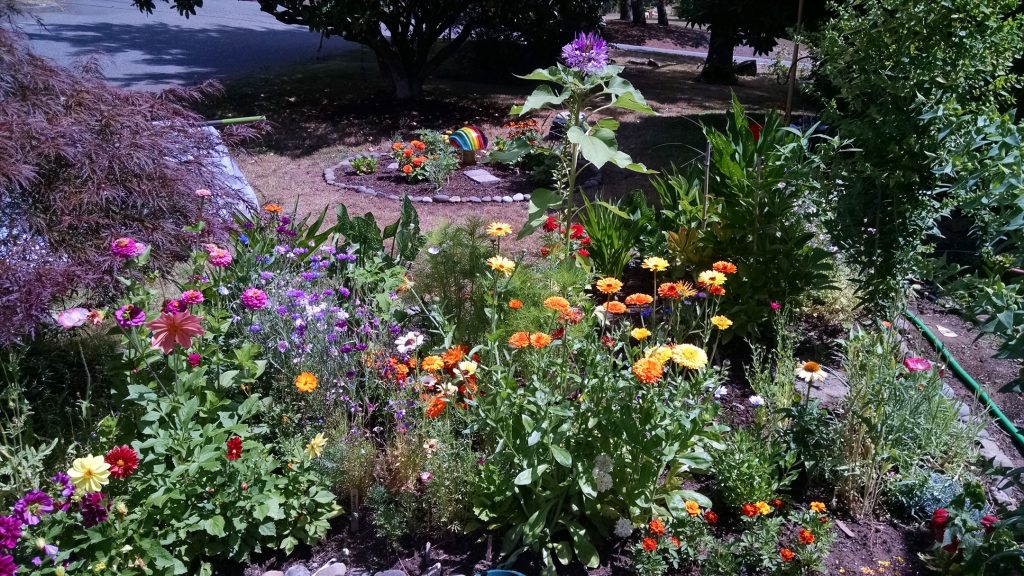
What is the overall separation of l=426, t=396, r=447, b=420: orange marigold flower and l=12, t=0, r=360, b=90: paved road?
8846 mm

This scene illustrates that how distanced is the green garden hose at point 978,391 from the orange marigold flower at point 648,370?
1.55 meters

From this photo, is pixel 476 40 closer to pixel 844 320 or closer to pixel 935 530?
pixel 844 320

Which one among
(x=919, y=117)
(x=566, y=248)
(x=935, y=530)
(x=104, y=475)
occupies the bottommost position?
(x=935, y=530)

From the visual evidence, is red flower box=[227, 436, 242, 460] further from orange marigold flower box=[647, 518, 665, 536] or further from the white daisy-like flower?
the white daisy-like flower

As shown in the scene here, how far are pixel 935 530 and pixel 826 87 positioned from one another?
24.2 feet

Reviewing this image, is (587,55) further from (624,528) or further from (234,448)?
(234,448)

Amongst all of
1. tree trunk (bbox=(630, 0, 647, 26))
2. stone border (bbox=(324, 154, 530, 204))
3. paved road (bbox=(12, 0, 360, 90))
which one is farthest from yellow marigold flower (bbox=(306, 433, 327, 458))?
tree trunk (bbox=(630, 0, 647, 26))

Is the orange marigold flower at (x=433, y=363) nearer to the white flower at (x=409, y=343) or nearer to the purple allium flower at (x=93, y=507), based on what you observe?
the white flower at (x=409, y=343)

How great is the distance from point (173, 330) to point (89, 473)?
0.43m

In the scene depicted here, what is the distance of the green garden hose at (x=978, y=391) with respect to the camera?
306 cm

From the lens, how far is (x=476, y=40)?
42.8 ft

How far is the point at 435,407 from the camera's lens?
2488mm

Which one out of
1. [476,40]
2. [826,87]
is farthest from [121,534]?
[476,40]

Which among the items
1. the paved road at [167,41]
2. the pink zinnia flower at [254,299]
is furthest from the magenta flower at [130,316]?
the paved road at [167,41]
